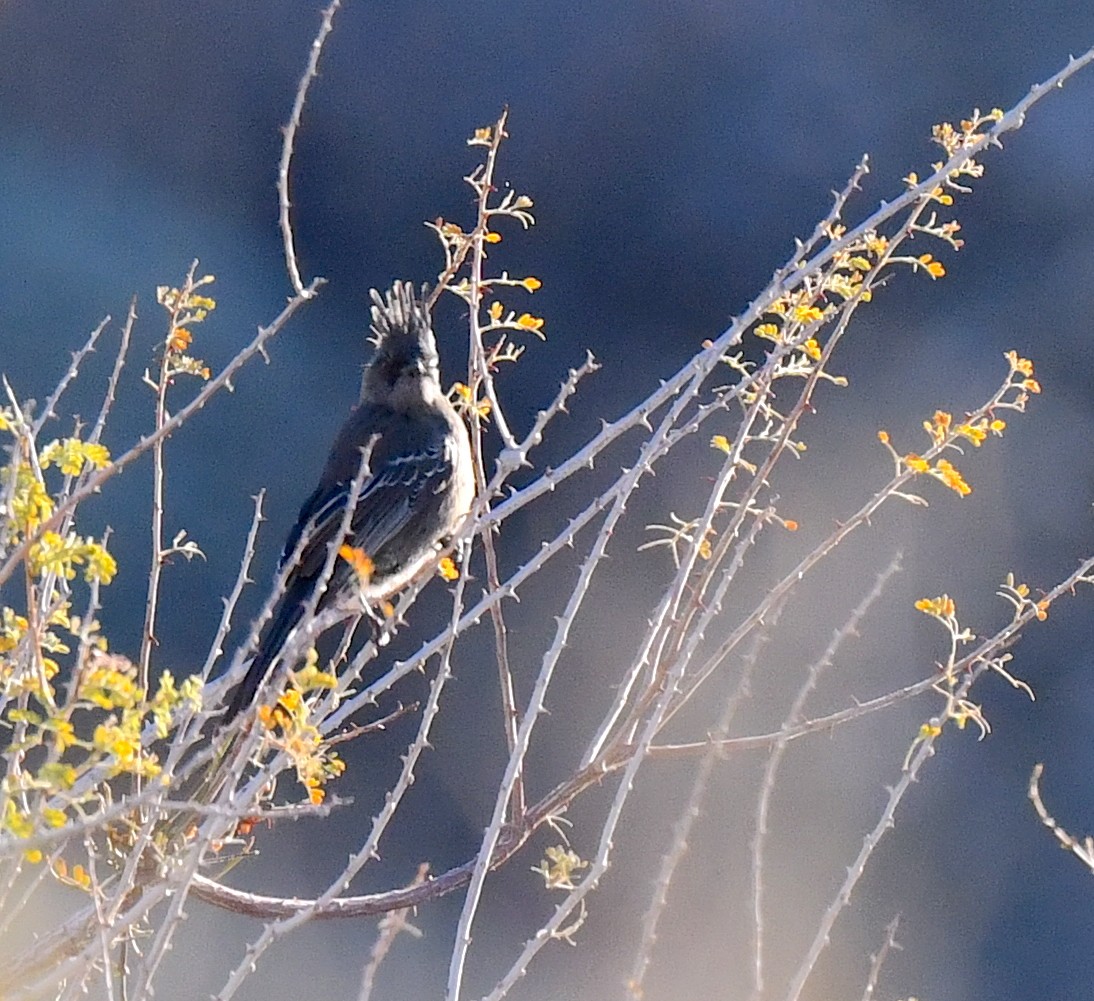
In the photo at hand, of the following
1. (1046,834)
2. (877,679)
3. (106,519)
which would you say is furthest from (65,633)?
(1046,834)

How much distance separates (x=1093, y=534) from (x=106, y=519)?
4685 mm

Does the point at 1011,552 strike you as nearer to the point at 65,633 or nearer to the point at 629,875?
the point at 629,875

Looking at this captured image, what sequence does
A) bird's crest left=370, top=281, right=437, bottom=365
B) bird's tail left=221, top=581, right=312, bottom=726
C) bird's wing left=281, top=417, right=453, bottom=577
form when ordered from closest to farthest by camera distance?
bird's tail left=221, top=581, right=312, bottom=726, bird's wing left=281, top=417, right=453, bottom=577, bird's crest left=370, top=281, right=437, bottom=365

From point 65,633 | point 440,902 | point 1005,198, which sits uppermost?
point 1005,198

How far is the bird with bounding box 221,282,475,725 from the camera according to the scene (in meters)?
4.77

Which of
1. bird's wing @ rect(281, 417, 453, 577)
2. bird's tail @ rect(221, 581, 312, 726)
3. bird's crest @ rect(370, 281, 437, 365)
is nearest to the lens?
bird's tail @ rect(221, 581, 312, 726)

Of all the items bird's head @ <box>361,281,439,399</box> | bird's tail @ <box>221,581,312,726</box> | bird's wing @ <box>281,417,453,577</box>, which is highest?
bird's head @ <box>361,281,439,399</box>

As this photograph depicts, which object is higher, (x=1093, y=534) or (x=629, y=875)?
(x=1093, y=534)

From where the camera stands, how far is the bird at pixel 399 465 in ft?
15.7

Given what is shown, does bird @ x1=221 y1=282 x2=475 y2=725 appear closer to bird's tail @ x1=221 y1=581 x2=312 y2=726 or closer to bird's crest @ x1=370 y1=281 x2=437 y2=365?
bird's crest @ x1=370 y1=281 x2=437 y2=365

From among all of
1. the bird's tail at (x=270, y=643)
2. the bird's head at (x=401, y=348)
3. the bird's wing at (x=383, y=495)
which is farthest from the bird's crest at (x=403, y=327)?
the bird's tail at (x=270, y=643)

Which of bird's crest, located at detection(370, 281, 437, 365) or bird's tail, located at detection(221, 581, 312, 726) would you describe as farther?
bird's crest, located at detection(370, 281, 437, 365)

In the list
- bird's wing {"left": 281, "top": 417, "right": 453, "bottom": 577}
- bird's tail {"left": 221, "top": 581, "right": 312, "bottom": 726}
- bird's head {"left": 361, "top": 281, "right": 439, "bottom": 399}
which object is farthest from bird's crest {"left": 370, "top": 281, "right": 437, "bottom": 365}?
bird's tail {"left": 221, "top": 581, "right": 312, "bottom": 726}

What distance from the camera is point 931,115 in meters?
8.19
